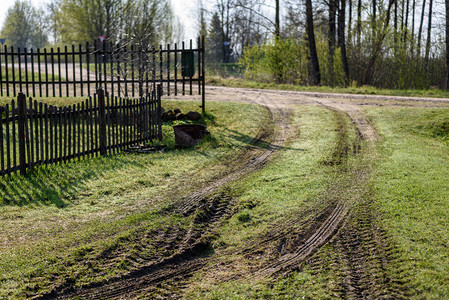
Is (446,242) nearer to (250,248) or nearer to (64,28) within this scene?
(250,248)

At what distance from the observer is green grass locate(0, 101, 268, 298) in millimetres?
5703

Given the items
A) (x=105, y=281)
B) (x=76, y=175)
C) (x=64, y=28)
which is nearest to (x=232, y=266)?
(x=105, y=281)

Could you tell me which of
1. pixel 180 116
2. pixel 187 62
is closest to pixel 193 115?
pixel 180 116

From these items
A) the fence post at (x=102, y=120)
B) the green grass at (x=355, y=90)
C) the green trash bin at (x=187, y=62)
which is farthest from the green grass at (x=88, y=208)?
the green grass at (x=355, y=90)

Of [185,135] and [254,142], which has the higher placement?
[185,135]

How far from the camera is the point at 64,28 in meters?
51.7

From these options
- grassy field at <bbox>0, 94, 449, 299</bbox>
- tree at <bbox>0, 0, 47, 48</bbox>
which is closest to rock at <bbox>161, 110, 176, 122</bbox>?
grassy field at <bbox>0, 94, 449, 299</bbox>

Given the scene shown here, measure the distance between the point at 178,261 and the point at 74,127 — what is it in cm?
605

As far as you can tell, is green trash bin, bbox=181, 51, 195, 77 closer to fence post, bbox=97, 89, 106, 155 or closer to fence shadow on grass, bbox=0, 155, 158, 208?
fence post, bbox=97, 89, 106, 155

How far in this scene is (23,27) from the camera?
89812mm

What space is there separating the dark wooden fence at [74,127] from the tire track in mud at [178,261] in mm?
3954

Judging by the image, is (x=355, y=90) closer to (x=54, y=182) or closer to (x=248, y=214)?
(x=248, y=214)

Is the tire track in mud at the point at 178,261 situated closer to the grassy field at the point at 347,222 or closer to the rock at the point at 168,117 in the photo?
the grassy field at the point at 347,222

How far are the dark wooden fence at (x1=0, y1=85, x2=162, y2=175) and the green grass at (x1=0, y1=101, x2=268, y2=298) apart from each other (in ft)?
1.24
